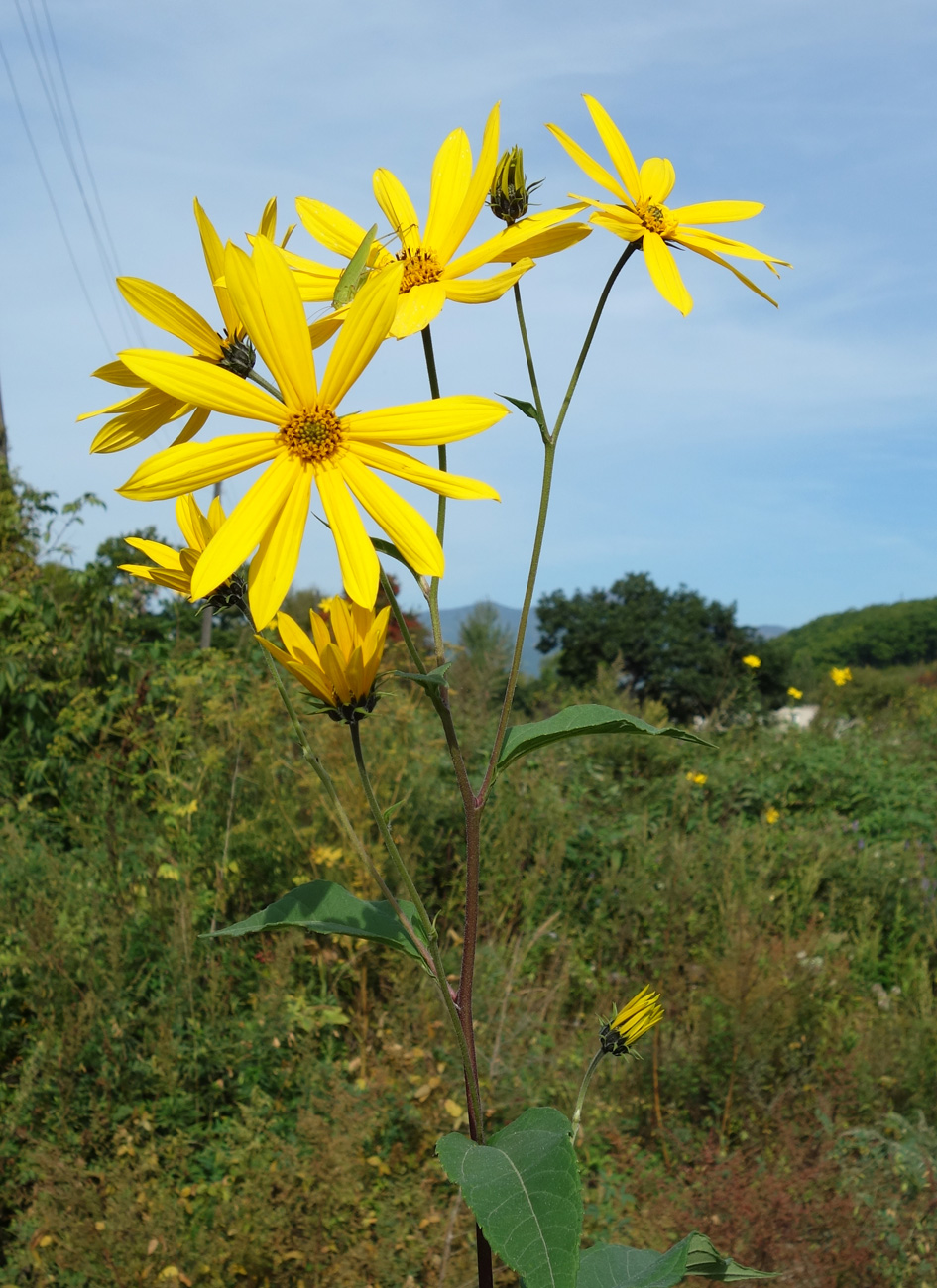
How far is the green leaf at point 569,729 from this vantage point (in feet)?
2.84

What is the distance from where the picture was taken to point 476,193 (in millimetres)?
747

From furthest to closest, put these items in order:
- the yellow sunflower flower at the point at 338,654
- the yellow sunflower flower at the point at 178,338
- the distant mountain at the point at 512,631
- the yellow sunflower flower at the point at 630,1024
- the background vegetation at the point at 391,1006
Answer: the distant mountain at the point at 512,631 → the background vegetation at the point at 391,1006 → the yellow sunflower flower at the point at 630,1024 → the yellow sunflower flower at the point at 338,654 → the yellow sunflower flower at the point at 178,338

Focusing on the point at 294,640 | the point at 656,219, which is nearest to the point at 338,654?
the point at 294,640

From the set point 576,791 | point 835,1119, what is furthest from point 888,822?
point 835,1119

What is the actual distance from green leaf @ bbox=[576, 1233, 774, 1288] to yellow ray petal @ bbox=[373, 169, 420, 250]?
3.18 feet

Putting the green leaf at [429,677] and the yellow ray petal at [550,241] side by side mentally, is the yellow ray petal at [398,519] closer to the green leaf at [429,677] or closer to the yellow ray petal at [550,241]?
the green leaf at [429,677]

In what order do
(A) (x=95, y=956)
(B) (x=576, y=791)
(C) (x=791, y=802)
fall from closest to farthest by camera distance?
(A) (x=95, y=956) < (B) (x=576, y=791) < (C) (x=791, y=802)

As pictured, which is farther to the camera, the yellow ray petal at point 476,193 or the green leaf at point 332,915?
the green leaf at point 332,915

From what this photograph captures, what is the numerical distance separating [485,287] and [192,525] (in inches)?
13.5

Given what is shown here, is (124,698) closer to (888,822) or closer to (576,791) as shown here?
(576,791)

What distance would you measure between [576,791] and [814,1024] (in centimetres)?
144

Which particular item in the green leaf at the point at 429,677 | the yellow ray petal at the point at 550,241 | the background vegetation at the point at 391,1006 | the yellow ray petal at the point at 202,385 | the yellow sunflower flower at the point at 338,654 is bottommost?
the background vegetation at the point at 391,1006

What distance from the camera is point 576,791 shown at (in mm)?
3973

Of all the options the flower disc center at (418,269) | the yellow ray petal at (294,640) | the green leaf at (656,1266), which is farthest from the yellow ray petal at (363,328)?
the green leaf at (656,1266)
